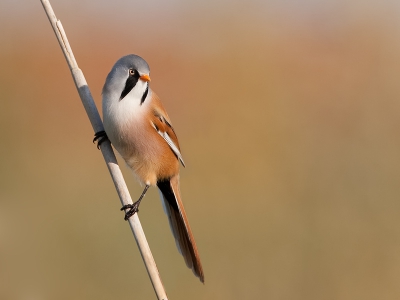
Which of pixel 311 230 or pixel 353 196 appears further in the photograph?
pixel 353 196

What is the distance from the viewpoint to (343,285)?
19.5ft

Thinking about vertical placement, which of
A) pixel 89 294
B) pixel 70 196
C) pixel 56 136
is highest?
pixel 56 136

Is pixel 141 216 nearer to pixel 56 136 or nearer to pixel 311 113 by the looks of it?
pixel 56 136

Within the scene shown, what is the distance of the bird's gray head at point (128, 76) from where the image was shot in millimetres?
3834

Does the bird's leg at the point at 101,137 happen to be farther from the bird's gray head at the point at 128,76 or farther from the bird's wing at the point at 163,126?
the bird's wing at the point at 163,126

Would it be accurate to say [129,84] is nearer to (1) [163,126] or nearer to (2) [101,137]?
(2) [101,137]

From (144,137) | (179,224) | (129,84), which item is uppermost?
(129,84)

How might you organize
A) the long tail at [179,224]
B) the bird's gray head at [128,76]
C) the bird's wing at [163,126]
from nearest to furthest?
1. the bird's gray head at [128,76]
2. the long tail at [179,224]
3. the bird's wing at [163,126]

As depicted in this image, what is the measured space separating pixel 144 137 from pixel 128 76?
58cm

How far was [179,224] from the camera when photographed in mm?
4328

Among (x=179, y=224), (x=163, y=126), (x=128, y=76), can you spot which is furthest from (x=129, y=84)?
(x=179, y=224)

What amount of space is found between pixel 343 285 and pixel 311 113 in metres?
3.03

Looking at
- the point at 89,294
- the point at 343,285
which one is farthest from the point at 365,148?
the point at 89,294

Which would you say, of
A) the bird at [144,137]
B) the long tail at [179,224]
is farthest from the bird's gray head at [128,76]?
the long tail at [179,224]
